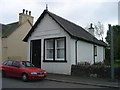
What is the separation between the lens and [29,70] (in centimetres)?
1606

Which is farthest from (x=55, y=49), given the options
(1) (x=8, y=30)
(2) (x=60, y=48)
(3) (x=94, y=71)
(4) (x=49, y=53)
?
(1) (x=8, y=30)

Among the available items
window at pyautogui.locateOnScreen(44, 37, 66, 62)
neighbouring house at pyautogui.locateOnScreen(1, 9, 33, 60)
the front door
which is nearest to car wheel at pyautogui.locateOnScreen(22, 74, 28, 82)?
window at pyautogui.locateOnScreen(44, 37, 66, 62)

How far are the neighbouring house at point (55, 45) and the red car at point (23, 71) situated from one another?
413 centimetres

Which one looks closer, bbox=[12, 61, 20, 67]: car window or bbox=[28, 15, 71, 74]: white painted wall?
bbox=[12, 61, 20, 67]: car window

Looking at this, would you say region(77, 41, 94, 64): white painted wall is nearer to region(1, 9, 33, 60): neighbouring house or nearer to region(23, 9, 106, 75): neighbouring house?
region(23, 9, 106, 75): neighbouring house

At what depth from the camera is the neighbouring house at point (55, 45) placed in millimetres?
20453

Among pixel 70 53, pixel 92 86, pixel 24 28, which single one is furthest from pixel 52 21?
pixel 24 28

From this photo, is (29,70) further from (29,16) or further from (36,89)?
(29,16)

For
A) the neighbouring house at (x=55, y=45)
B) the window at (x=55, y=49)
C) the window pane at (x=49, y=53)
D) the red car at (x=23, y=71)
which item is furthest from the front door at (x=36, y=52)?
the red car at (x=23, y=71)

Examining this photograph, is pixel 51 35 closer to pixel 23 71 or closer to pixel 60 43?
pixel 60 43

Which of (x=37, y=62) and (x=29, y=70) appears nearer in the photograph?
(x=29, y=70)

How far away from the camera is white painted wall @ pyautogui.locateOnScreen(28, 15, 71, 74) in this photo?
20.4 metres

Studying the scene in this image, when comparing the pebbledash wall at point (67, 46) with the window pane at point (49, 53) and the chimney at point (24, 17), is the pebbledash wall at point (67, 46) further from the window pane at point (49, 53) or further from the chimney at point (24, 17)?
the chimney at point (24, 17)

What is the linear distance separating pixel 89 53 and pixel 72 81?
9033mm
